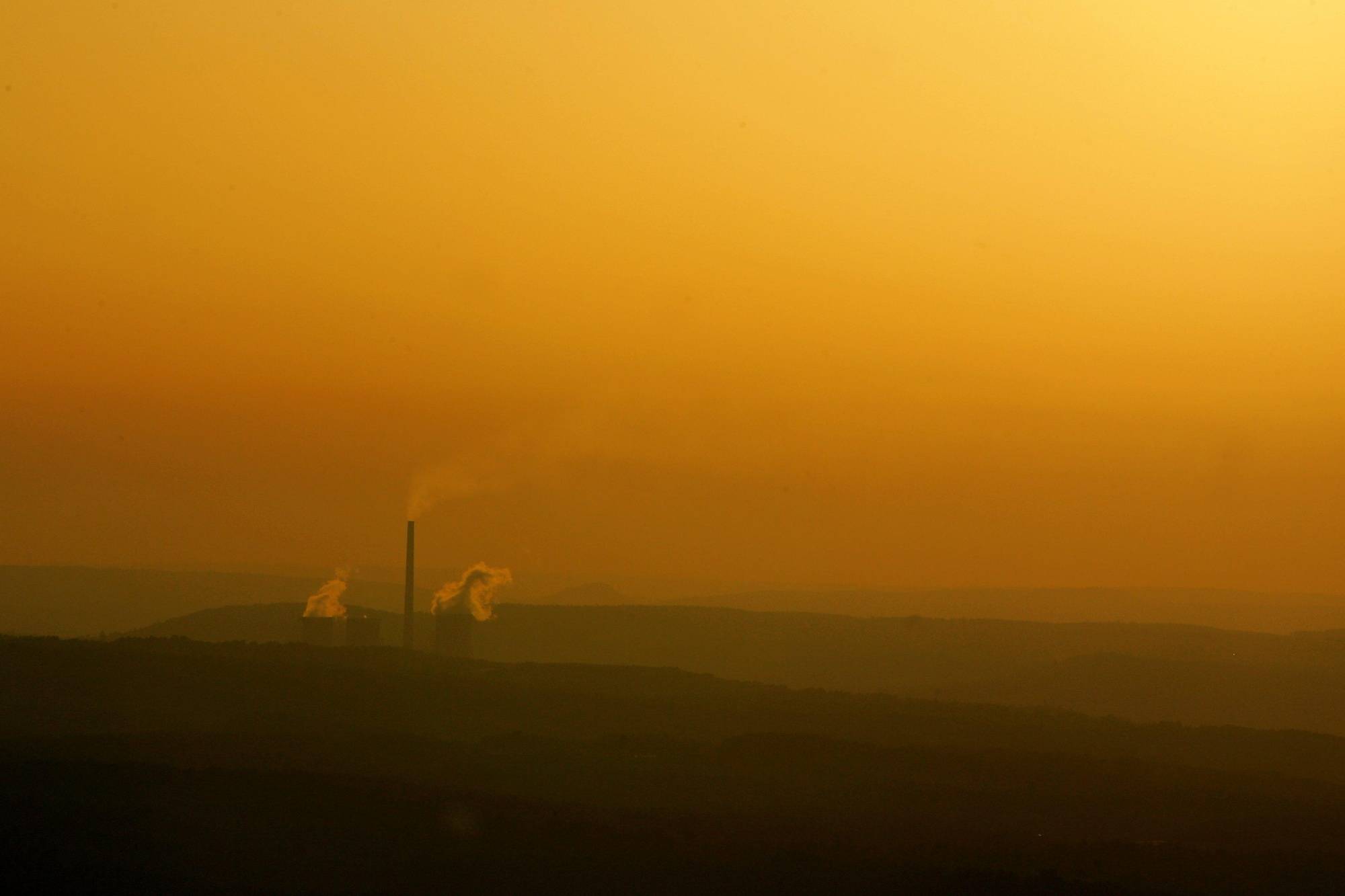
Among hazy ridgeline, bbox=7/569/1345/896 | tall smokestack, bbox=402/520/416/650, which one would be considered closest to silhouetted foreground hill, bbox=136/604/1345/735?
tall smokestack, bbox=402/520/416/650

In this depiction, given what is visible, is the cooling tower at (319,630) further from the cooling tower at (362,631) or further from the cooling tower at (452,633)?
the cooling tower at (452,633)

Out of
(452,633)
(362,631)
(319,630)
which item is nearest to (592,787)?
(452,633)

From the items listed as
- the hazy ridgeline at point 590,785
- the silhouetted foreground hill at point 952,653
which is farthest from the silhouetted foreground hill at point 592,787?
the silhouetted foreground hill at point 952,653

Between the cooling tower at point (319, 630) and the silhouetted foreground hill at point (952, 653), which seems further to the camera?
the silhouetted foreground hill at point (952, 653)

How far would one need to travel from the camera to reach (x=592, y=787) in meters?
23.9

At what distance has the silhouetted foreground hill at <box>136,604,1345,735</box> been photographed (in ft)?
192

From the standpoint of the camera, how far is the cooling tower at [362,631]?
1839 inches

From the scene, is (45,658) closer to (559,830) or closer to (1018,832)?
(559,830)

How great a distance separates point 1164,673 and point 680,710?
38.3 m

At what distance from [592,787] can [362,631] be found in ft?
80.5

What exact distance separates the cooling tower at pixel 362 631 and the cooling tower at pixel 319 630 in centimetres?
57

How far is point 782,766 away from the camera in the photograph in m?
26.9

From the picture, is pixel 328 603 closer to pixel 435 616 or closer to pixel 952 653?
pixel 435 616

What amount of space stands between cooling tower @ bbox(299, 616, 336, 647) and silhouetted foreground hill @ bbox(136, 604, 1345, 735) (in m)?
7.19
